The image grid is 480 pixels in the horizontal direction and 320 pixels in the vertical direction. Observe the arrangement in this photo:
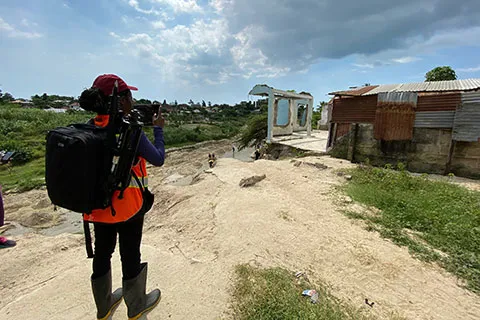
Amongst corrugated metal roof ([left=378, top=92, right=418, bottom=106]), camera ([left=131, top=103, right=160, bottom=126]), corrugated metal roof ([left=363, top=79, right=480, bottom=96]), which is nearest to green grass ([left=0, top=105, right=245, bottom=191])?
corrugated metal roof ([left=378, top=92, right=418, bottom=106])

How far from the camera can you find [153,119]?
6.24 feet

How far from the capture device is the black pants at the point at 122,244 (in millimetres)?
1807

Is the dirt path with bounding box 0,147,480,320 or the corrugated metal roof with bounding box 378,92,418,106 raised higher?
the corrugated metal roof with bounding box 378,92,418,106

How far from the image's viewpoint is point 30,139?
23.5 m

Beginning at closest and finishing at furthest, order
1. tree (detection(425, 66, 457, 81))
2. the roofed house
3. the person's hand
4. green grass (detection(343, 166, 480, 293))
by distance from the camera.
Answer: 1. the person's hand
2. green grass (detection(343, 166, 480, 293))
3. the roofed house
4. tree (detection(425, 66, 457, 81))

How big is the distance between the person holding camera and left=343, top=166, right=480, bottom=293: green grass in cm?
330

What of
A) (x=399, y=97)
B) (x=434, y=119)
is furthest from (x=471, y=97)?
(x=399, y=97)

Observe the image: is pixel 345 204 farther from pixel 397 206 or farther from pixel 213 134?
pixel 213 134

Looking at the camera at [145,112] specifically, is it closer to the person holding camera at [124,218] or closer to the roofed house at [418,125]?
the person holding camera at [124,218]

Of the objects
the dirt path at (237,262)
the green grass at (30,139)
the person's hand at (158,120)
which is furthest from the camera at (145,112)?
the green grass at (30,139)

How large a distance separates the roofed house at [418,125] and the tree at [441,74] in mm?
12809

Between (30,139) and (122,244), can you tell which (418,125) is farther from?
(30,139)

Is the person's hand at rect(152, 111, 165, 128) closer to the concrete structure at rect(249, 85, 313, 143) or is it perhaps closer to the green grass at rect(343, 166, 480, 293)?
the green grass at rect(343, 166, 480, 293)

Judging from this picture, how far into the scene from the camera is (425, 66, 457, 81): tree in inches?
693
